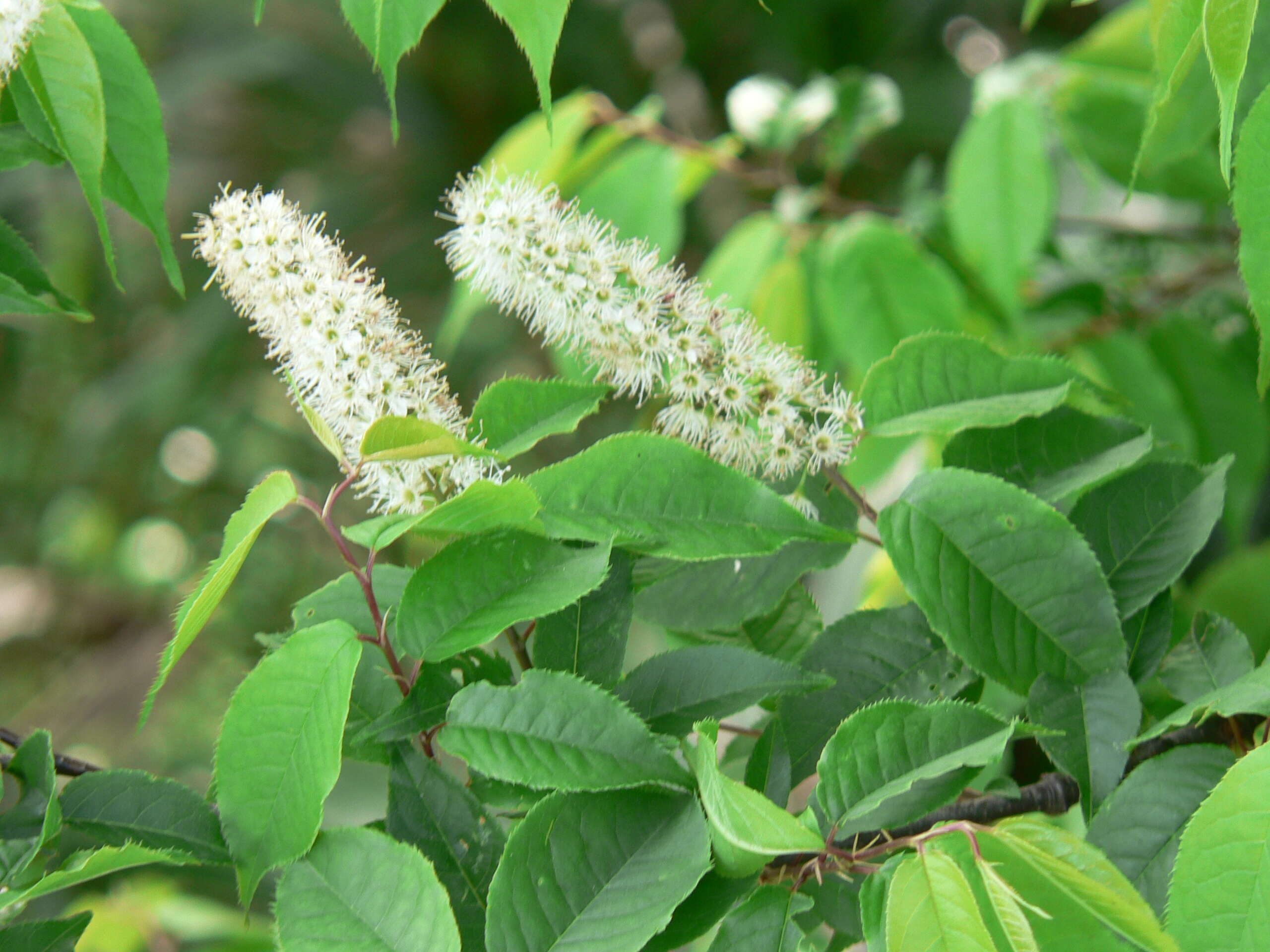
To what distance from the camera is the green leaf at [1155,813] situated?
302mm

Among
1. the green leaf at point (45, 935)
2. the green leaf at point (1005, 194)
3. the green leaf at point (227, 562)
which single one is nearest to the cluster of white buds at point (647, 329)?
the green leaf at point (227, 562)

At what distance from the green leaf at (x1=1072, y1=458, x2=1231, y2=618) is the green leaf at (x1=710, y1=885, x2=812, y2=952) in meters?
0.16

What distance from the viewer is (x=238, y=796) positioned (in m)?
0.29

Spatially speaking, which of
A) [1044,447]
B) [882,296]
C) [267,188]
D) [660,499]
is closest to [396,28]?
[660,499]

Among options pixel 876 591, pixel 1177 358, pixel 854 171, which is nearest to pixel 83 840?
pixel 876 591

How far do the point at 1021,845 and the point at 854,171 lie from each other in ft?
6.59

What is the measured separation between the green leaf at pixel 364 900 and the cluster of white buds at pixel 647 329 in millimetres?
173

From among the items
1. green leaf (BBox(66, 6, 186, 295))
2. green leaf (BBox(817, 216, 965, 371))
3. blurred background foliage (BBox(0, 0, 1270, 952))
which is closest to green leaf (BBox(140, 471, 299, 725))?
green leaf (BBox(66, 6, 186, 295))

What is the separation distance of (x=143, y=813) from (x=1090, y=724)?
0.30m

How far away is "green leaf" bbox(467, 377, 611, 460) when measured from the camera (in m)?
0.34

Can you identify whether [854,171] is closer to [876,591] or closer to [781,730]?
[876,591]

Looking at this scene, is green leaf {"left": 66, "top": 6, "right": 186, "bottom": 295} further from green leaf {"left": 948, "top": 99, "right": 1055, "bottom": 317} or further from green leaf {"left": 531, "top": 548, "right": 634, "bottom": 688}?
green leaf {"left": 948, "top": 99, "right": 1055, "bottom": 317}

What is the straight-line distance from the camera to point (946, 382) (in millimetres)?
377

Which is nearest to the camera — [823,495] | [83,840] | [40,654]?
[823,495]
